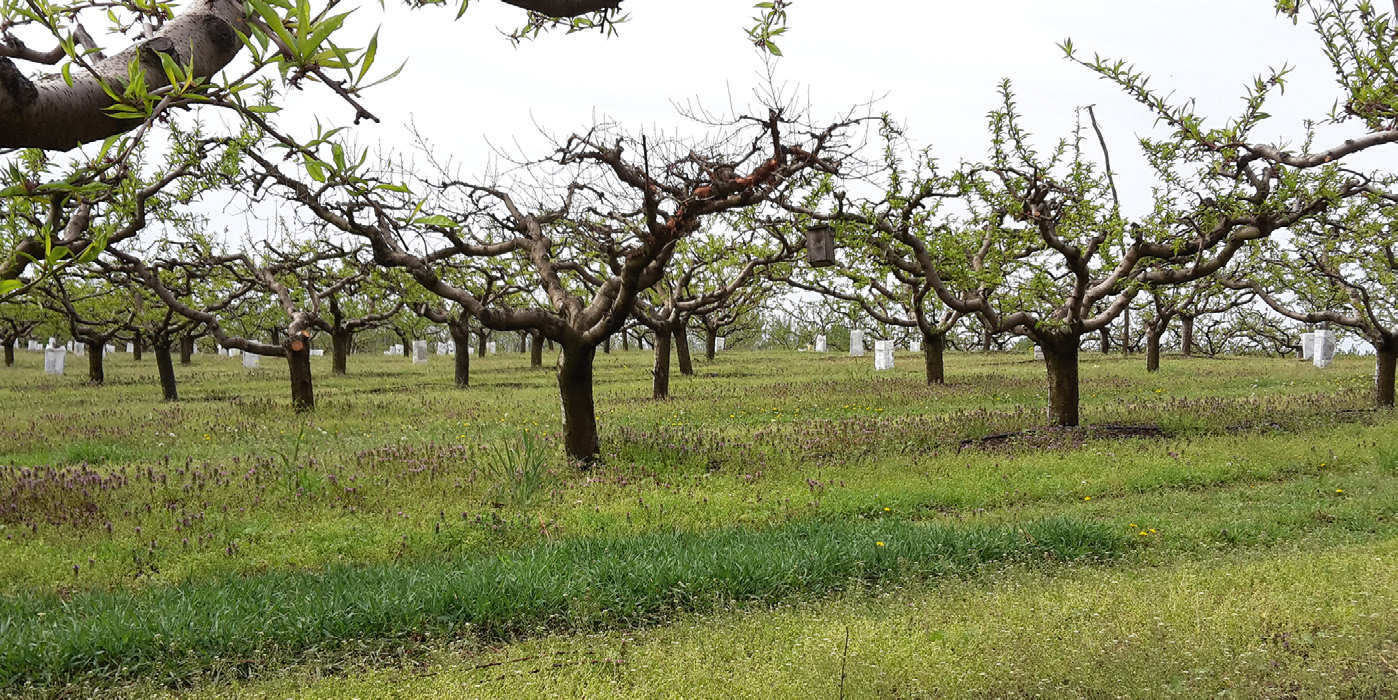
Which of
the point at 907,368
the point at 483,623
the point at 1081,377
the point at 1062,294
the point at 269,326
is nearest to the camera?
the point at 483,623

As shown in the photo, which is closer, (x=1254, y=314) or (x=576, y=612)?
(x=576, y=612)

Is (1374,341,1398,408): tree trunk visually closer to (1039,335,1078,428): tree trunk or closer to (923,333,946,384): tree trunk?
(1039,335,1078,428): tree trunk

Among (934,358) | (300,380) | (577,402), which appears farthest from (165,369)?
(934,358)

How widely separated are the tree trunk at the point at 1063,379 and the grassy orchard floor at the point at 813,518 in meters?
0.70

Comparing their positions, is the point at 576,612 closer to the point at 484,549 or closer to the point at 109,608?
the point at 484,549

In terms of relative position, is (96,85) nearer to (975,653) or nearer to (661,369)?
(975,653)

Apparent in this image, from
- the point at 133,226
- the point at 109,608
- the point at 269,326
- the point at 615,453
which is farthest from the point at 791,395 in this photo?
the point at 269,326

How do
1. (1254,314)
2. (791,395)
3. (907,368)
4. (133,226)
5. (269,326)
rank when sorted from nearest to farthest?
(133,226) → (791,395) → (907,368) → (1254,314) → (269,326)

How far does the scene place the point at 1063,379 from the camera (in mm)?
14086

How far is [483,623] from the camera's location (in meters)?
5.36

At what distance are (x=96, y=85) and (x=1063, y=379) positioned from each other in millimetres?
14698

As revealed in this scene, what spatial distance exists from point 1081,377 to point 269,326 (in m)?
40.5

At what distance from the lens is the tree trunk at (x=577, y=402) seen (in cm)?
1134

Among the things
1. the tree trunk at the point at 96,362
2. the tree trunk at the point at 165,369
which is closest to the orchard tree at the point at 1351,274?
the tree trunk at the point at 165,369
